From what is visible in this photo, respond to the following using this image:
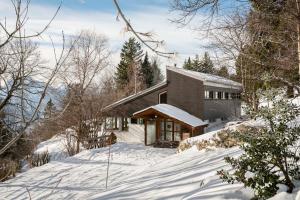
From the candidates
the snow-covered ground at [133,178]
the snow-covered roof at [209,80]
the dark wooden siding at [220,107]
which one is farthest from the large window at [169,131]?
the snow-covered roof at [209,80]

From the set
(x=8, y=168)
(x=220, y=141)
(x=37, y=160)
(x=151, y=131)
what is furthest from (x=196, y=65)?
(x=8, y=168)

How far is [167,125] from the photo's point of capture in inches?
1043

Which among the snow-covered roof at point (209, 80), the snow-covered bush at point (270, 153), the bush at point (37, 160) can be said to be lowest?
the bush at point (37, 160)

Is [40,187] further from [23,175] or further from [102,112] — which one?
[102,112]

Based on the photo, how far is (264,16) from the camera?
891 centimetres

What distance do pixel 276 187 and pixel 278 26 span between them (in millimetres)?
9231

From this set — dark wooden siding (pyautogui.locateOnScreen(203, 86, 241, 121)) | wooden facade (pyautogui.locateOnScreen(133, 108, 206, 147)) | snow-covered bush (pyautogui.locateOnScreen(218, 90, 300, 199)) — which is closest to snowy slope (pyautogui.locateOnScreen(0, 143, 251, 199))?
snow-covered bush (pyautogui.locateOnScreen(218, 90, 300, 199))

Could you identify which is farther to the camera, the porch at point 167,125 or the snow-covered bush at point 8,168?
the porch at point 167,125

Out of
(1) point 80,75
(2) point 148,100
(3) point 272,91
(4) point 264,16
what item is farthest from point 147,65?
(3) point 272,91

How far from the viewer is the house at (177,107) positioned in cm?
2605

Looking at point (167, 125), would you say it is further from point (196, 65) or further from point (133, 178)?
point (196, 65)

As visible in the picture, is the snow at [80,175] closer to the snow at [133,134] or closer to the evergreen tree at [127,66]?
the snow at [133,134]

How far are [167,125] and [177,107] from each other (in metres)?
3.20

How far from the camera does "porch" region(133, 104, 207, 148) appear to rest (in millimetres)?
25422
